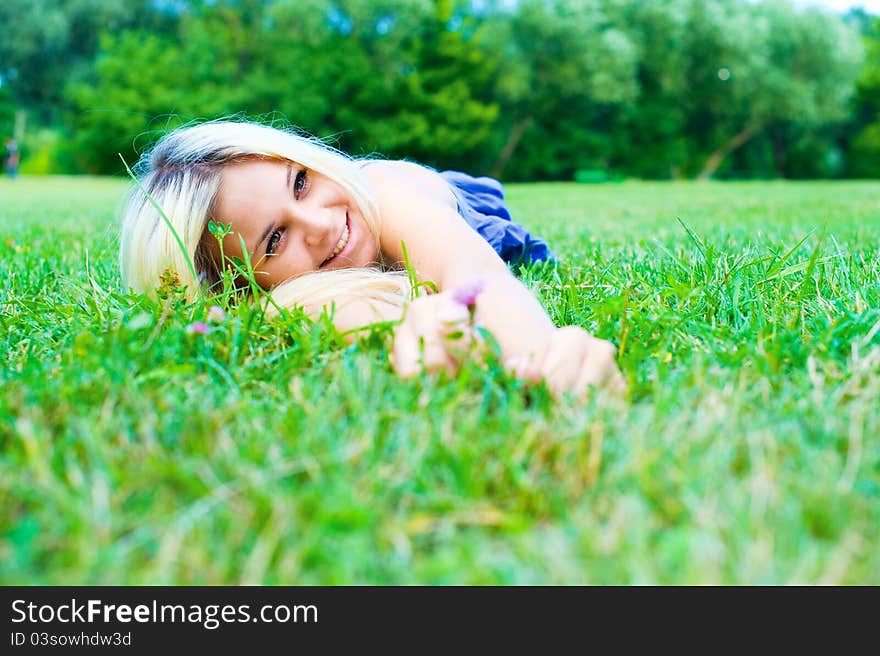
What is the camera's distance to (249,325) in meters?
1.46

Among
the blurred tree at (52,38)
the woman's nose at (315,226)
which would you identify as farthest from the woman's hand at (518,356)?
the blurred tree at (52,38)

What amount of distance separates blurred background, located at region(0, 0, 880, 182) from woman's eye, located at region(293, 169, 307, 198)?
22671 mm

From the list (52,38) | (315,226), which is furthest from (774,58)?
(315,226)

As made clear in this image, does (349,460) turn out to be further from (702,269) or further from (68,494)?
(702,269)

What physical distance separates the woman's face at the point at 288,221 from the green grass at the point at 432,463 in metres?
0.51

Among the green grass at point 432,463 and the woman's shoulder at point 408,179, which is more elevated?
the woman's shoulder at point 408,179

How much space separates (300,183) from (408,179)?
13.1 inches

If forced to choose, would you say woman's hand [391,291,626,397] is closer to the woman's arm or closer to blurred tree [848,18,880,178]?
the woman's arm

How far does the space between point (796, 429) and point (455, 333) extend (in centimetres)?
50

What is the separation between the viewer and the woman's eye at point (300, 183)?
207 centimetres

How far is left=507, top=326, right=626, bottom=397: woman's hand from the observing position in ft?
3.82

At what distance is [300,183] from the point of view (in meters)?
2.11

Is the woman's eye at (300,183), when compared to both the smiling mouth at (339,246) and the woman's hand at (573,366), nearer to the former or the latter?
the smiling mouth at (339,246)

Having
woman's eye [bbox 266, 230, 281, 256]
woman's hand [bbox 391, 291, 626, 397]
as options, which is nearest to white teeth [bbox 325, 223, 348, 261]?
woman's eye [bbox 266, 230, 281, 256]
